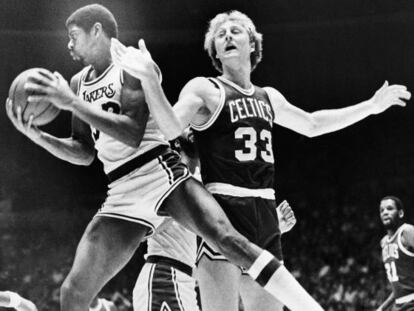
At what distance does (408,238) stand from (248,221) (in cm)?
448

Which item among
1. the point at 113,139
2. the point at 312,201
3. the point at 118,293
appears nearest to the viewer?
the point at 113,139

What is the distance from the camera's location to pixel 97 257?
11.6ft

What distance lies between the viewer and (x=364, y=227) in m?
13.0

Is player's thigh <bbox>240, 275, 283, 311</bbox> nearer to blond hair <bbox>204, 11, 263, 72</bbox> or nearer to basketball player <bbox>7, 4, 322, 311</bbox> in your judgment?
basketball player <bbox>7, 4, 322, 311</bbox>

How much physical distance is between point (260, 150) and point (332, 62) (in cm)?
886

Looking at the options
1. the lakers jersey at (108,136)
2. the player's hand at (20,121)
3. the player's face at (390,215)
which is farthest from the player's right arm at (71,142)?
the player's face at (390,215)

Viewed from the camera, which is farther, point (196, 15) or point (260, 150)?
point (196, 15)

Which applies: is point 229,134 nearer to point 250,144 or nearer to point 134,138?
point 250,144

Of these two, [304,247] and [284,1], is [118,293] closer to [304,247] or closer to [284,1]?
[304,247]

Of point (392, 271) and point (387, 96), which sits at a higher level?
point (387, 96)

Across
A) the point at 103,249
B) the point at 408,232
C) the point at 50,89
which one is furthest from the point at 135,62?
the point at 408,232

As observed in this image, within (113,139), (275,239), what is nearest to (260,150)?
(275,239)

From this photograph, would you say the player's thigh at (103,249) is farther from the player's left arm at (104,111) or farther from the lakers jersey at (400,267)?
the lakers jersey at (400,267)

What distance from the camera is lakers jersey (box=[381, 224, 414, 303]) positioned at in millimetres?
7836
